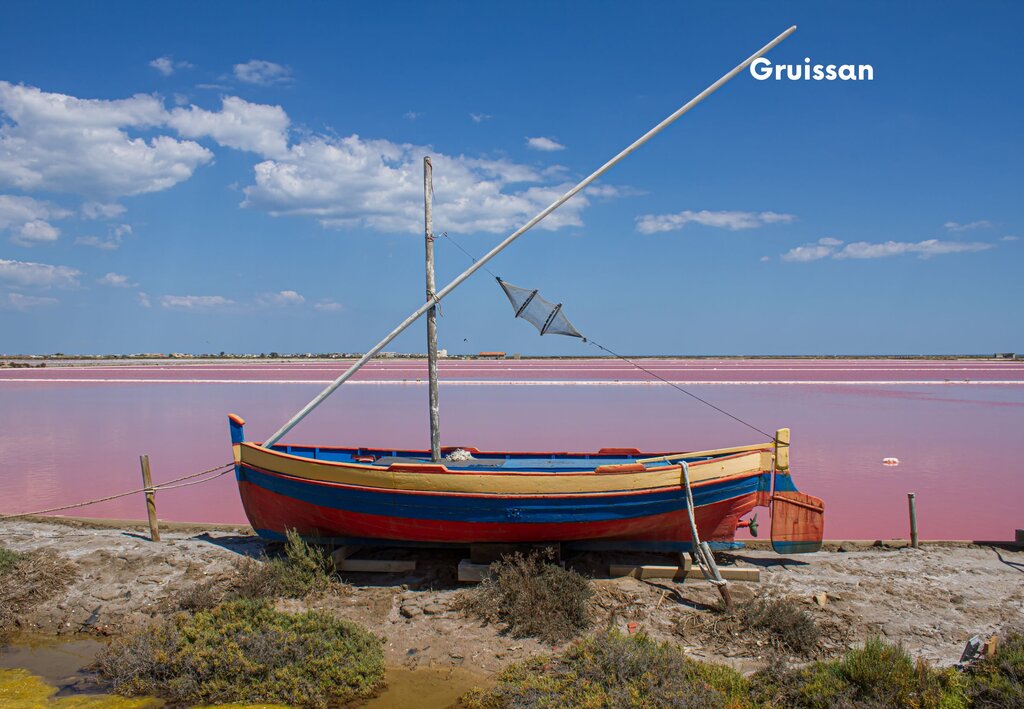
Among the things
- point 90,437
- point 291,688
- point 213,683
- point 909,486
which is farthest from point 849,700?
point 90,437

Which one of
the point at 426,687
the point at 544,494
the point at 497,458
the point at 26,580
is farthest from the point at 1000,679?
the point at 26,580

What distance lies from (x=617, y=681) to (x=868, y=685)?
1887 mm

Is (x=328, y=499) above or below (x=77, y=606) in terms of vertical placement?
above

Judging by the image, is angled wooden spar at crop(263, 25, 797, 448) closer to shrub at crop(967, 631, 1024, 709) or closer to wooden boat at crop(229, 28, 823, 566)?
wooden boat at crop(229, 28, 823, 566)

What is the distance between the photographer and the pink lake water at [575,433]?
11.3 meters

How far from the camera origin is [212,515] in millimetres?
10742

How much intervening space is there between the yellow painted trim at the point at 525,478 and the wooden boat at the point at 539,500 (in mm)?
11

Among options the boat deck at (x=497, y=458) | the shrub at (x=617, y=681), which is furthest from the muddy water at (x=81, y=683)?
the boat deck at (x=497, y=458)

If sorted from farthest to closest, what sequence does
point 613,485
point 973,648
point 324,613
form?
1. point 613,485
2. point 324,613
3. point 973,648

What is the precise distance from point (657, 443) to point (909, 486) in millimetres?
5920

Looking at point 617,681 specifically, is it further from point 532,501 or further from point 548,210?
point 548,210

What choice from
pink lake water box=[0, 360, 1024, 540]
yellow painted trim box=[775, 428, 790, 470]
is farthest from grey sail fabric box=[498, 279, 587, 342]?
pink lake water box=[0, 360, 1024, 540]

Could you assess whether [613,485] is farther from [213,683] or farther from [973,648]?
[213,683]

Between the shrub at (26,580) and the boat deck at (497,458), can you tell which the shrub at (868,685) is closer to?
the boat deck at (497,458)
